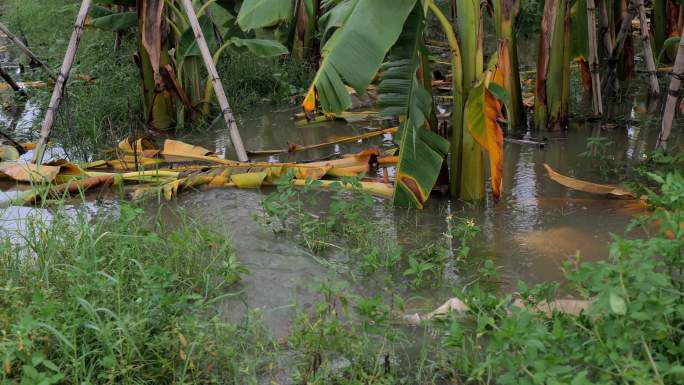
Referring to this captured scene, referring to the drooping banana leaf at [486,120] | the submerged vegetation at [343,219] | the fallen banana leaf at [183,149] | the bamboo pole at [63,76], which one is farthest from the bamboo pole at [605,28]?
the bamboo pole at [63,76]

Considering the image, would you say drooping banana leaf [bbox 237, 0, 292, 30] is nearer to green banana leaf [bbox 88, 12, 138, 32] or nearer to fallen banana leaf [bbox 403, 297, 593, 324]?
green banana leaf [bbox 88, 12, 138, 32]

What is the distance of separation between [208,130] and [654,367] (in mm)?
5454

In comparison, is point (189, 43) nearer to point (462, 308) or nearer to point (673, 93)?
point (673, 93)

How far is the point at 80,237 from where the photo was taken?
381 cm

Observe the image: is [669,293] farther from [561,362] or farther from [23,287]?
[23,287]

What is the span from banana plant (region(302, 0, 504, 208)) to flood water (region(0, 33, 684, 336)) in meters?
Result: 0.25

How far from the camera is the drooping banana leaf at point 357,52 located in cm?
446

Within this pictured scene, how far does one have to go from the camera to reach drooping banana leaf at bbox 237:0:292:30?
6145 millimetres

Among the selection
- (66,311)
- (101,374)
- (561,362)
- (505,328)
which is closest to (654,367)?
(561,362)

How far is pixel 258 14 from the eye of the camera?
625cm

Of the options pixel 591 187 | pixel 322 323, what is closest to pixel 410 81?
pixel 591 187

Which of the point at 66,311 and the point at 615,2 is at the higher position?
the point at 615,2

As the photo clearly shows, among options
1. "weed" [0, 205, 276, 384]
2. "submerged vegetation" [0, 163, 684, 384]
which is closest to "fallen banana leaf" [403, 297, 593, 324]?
"submerged vegetation" [0, 163, 684, 384]

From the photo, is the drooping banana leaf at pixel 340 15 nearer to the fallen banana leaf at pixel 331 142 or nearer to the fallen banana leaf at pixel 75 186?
the fallen banana leaf at pixel 75 186
